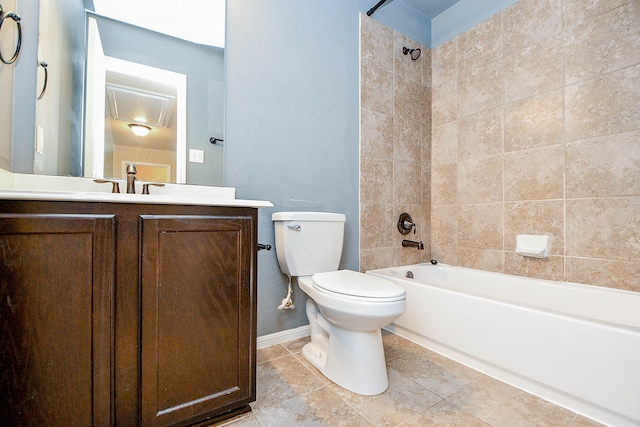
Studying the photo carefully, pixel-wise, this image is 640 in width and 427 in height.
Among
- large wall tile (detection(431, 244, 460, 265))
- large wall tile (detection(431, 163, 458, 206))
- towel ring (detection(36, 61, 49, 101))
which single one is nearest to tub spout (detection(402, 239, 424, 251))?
large wall tile (detection(431, 244, 460, 265))

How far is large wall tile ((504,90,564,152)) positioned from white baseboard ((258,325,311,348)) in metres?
1.83

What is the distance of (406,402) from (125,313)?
3.53ft

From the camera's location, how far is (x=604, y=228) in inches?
59.3

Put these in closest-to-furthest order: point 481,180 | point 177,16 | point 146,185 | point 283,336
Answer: point 146,185, point 177,16, point 283,336, point 481,180

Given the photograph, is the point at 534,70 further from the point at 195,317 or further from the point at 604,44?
the point at 195,317

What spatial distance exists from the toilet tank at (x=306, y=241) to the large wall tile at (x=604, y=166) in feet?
4.49

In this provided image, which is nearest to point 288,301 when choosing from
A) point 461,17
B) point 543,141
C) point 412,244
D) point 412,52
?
point 412,244

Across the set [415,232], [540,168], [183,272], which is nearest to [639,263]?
[540,168]

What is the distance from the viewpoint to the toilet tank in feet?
4.97

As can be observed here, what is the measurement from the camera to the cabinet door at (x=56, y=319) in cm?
69

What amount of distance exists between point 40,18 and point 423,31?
2.48 metres

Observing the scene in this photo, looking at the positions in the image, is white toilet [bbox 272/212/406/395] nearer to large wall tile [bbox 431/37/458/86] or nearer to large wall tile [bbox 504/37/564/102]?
large wall tile [bbox 504/37/564/102]

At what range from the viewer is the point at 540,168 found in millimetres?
1749

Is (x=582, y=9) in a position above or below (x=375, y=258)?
above
